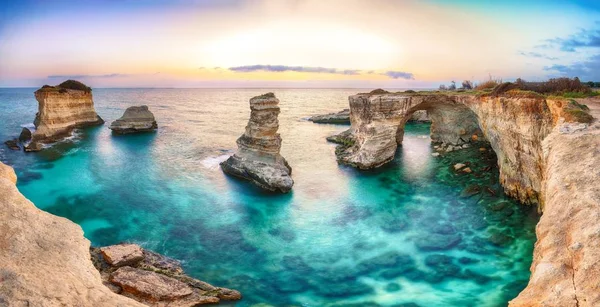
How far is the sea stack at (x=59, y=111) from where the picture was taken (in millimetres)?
40938

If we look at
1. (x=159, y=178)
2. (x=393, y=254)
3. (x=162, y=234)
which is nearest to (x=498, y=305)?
(x=393, y=254)

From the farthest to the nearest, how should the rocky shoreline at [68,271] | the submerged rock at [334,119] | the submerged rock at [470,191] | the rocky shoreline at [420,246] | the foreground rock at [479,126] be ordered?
the submerged rock at [334,119]
the submerged rock at [470,191]
the foreground rock at [479,126]
the rocky shoreline at [420,246]
the rocky shoreline at [68,271]

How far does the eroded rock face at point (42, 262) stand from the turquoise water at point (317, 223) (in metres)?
6.68

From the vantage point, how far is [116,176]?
100.0ft

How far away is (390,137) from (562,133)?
65.2 feet

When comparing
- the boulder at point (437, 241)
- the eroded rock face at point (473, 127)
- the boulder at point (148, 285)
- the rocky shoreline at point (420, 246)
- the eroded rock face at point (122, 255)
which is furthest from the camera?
the eroded rock face at point (473, 127)

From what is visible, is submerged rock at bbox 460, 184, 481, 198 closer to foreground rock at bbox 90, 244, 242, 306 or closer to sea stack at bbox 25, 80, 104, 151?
foreground rock at bbox 90, 244, 242, 306

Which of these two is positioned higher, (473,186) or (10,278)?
(10,278)

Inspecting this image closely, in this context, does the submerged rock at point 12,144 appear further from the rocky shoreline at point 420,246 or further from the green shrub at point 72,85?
the rocky shoreline at point 420,246

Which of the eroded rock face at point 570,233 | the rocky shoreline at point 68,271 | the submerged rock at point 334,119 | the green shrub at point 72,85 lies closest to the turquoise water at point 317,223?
the rocky shoreline at point 68,271

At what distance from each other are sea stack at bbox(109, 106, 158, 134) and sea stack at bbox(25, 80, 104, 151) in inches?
206

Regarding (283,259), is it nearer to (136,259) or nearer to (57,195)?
(136,259)

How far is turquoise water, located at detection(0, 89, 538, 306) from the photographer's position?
15.0 meters

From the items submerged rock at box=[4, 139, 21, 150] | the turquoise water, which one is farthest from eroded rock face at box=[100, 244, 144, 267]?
submerged rock at box=[4, 139, 21, 150]
